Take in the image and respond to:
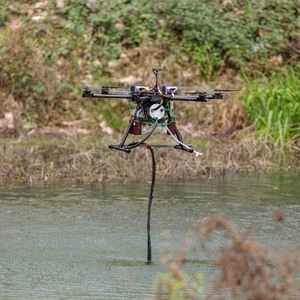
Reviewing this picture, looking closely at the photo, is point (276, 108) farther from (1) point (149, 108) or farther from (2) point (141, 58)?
(1) point (149, 108)

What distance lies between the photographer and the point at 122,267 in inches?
350

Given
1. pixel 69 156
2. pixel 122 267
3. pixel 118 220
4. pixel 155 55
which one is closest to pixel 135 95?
pixel 122 267

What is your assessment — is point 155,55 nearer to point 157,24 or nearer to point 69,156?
point 157,24

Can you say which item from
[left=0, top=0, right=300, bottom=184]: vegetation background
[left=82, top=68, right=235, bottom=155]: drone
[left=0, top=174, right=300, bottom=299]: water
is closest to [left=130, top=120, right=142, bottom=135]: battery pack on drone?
[left=82, top=68, right=235, bottom=155]: drone

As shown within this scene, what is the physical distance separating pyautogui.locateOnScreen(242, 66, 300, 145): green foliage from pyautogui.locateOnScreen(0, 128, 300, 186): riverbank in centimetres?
33

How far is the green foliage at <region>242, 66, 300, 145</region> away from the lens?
1561cm

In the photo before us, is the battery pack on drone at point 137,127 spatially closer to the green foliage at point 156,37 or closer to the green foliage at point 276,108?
the green foliage at point 276,108

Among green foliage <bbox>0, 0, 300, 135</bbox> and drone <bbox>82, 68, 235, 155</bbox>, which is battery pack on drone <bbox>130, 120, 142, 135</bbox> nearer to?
drone <bbox>82, 68, 235, 155</bbox>

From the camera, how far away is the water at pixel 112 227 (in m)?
8.36

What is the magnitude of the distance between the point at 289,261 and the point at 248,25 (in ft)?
41.9

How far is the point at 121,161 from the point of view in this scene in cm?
1389

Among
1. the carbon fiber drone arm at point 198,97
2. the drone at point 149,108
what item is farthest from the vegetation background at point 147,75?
the drone at point 149,108

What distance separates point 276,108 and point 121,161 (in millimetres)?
3104

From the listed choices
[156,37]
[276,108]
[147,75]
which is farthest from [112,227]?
[156,37]
